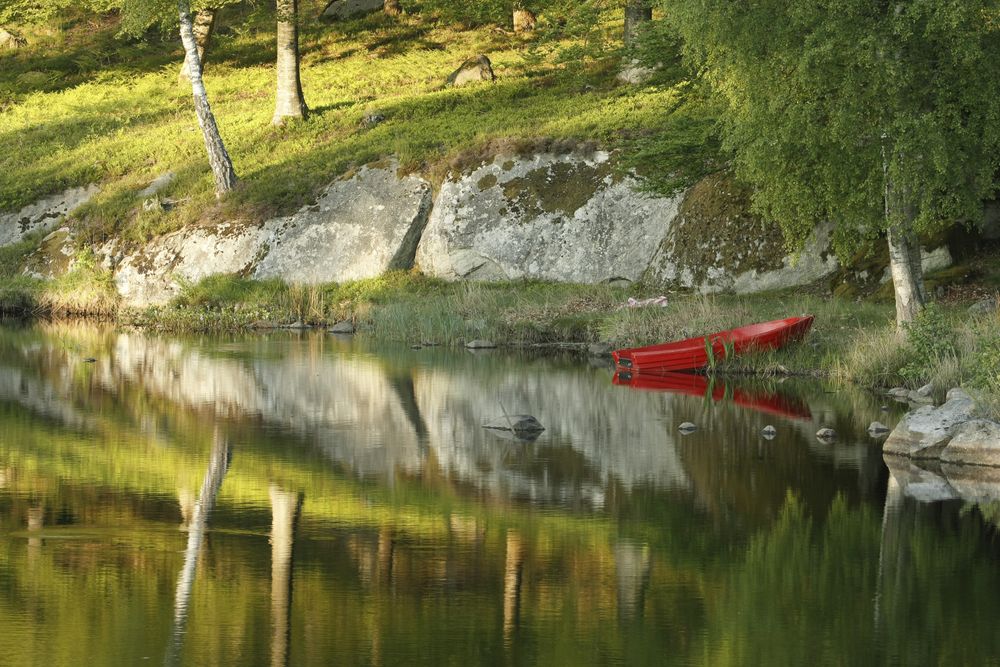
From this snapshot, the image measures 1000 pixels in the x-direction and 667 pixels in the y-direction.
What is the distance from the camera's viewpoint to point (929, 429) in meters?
17.2

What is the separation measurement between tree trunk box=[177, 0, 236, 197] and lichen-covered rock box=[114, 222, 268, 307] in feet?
5.46

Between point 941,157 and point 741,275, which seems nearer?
point 941,157

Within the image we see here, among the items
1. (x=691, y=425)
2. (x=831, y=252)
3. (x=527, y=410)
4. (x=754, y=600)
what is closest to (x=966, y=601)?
(x=754, y=600)

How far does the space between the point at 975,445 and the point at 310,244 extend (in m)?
24.5

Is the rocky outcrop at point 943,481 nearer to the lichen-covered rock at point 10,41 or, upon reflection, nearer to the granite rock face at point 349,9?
the granite rock face at point 349,9

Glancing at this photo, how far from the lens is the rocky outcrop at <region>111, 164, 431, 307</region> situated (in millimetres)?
38219

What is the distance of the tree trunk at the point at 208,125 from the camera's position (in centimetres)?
4034

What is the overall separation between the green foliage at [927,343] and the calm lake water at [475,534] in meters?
1.14

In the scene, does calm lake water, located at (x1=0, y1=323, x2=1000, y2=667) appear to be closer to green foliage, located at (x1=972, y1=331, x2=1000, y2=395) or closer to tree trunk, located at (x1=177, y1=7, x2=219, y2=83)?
green foliage, located at (x1=972, y1=331, x2=1000, y2=395)

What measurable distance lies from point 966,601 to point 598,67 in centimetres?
3817

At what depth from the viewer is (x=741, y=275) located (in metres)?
33.8

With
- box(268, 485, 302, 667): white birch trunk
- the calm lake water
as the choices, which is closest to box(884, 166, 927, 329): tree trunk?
the calm lake water

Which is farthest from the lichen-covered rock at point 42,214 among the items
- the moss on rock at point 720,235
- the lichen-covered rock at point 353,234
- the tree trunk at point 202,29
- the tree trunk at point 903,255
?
the tree trunk at point 903,255

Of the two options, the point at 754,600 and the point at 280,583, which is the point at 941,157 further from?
the point at 280,583
